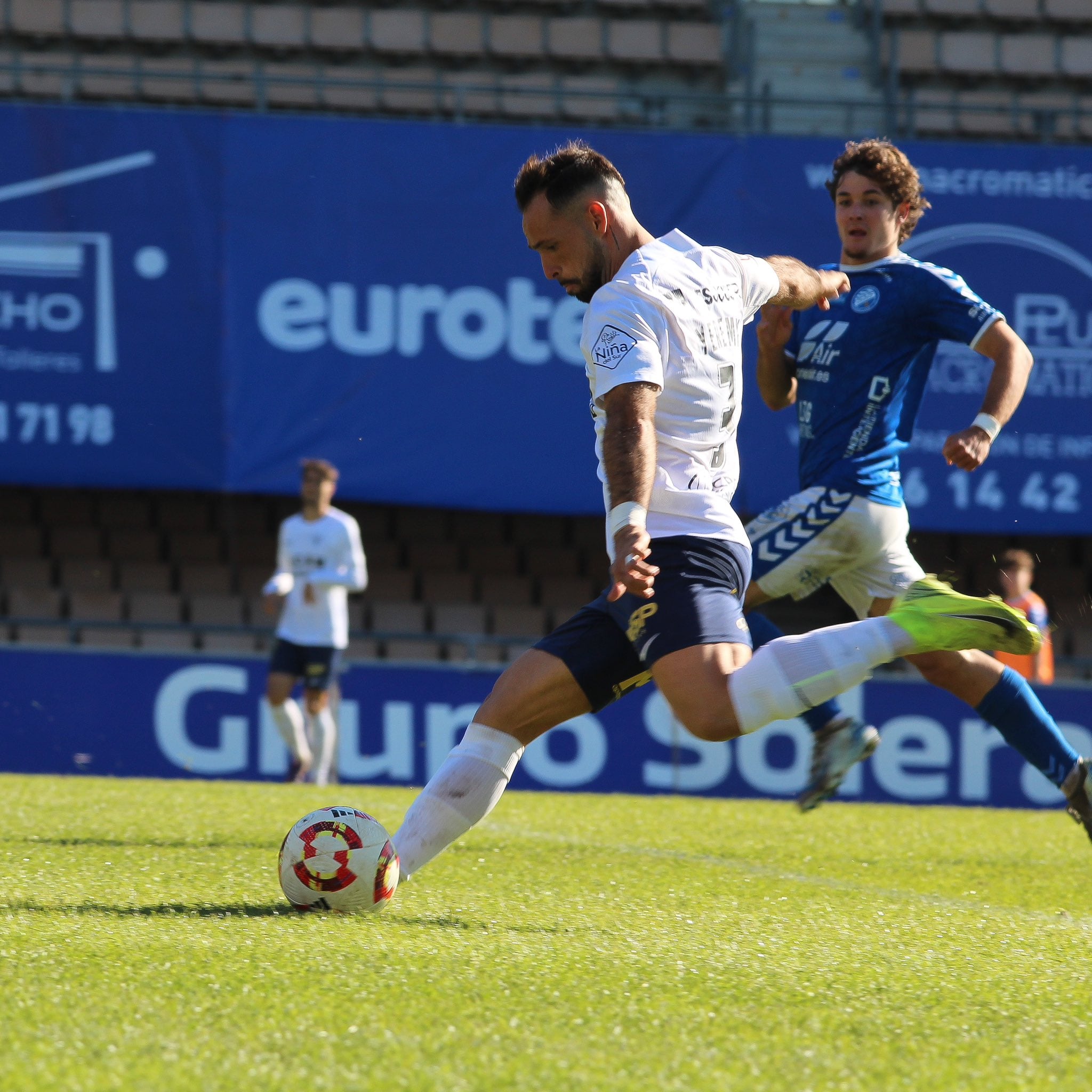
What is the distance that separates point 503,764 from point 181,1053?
4.63 ft

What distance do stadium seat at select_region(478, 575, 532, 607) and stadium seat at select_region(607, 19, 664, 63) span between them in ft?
15.0

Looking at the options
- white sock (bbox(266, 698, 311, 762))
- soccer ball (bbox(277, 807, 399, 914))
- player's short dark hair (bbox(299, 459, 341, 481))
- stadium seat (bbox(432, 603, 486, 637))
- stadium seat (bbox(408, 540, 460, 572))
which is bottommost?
soccer ball (bbox(277, 807, 399, 914))

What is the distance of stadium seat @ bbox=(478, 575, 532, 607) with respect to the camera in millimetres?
12102

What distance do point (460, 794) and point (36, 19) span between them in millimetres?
10885

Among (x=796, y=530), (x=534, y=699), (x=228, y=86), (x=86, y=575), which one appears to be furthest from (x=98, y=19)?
(x=534, y=699)

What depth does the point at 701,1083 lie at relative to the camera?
2109 mm

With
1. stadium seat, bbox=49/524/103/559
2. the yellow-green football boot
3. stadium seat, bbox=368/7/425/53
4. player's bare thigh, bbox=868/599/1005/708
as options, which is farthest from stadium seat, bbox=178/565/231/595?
the yellow-green football boot

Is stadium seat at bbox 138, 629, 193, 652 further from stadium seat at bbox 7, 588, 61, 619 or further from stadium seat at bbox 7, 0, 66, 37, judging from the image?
stadium seat at bbox 7, 0, 66, 37

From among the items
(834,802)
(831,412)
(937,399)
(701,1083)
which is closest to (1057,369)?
(937,399)

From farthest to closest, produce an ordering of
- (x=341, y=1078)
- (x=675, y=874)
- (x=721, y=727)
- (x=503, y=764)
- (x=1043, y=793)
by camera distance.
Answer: (x=1043, y=793) < (x=675, y=874) < (x=503, y=764) < (x=721, y=727) < (x=341, y=1078)

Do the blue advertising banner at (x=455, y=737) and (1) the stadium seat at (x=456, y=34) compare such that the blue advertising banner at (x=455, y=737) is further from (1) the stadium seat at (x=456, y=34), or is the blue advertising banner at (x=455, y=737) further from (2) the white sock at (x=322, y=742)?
(1) the stadium seat at (x=456, y=34)

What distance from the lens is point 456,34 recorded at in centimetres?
1259

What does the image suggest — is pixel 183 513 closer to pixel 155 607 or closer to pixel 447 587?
pixel 155 607

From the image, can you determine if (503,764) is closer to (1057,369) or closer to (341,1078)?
(341,1078)
